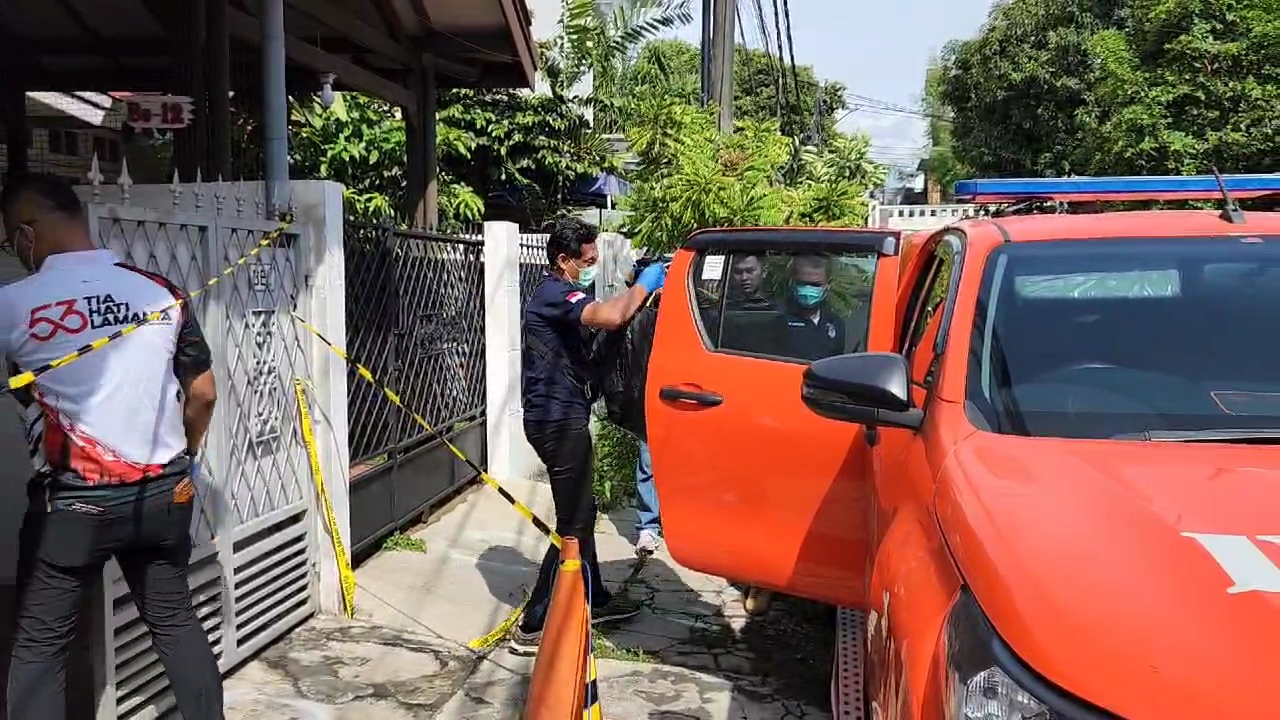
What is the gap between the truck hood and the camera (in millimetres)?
1535

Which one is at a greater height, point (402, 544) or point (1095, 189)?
point (1095, 189)

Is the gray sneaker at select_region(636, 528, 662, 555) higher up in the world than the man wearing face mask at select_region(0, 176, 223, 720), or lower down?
lower down

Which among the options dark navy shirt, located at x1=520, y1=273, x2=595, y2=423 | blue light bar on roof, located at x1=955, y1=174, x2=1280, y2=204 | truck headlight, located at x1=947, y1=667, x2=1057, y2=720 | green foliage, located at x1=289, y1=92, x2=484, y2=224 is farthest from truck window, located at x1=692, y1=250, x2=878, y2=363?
green foliage, located at x1=289, y1=92, x2=484, y2=224

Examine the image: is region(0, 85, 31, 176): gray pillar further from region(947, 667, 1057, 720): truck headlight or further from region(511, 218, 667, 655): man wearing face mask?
region(947, 667, 1057, 720): truck headlight

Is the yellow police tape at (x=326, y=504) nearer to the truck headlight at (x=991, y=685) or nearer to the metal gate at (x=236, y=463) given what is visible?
the metal gate at (x=236, y=463)

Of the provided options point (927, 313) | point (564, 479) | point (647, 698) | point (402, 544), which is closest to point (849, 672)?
point (647, 698)

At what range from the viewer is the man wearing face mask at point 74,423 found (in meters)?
2.85

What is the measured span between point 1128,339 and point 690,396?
174 cm

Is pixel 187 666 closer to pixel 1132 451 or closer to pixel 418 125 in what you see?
pixel 1132 451

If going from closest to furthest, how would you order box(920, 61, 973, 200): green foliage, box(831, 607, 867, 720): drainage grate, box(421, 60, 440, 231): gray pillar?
box(831, 607, 867, 720): drainage grate, box(421, 60, 440, 231): gray pillar, box(920, 61, 973, 200): green foliage

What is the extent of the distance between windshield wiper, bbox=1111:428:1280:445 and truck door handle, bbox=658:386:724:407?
178cm

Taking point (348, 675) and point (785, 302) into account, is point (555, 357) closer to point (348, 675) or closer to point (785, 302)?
point (785, 302)

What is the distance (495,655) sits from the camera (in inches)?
178

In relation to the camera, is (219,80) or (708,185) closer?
(219,80)
